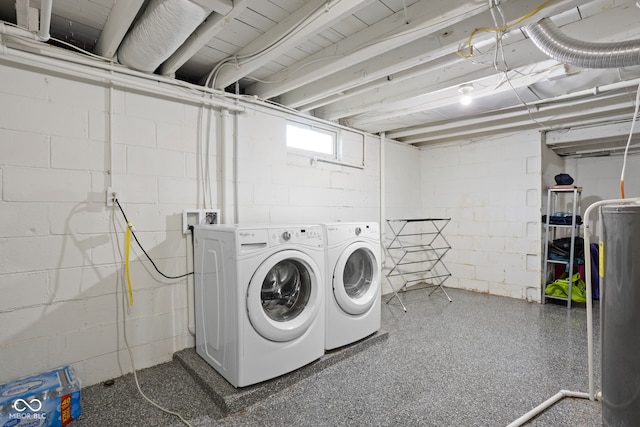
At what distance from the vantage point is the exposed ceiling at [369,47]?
1.54 meters

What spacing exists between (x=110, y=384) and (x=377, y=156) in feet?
10.9

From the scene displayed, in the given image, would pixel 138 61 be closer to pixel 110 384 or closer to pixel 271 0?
pixel 271 0

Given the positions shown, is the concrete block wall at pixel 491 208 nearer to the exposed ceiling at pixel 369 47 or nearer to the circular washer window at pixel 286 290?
the exposed ceiling at pixel 369 47

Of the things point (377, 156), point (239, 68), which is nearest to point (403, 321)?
point (377, 156)

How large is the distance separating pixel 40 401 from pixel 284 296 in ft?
4.48

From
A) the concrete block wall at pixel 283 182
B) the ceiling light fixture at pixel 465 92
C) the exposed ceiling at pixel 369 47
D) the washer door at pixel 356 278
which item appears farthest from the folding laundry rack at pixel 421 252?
the ceiling light fixture at pixel 465 92

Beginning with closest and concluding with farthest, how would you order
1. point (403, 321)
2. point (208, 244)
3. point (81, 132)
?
point (81, 132) < point (208, 244) < point (403, 321)

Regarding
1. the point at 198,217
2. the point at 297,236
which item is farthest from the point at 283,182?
the point at 297,236

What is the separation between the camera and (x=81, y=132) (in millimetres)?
1902

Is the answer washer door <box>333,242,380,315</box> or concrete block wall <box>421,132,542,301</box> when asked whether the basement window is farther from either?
concrete block wall <box>421,132,542,301</box>

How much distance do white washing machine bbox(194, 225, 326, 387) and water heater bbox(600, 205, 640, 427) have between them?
4.88ft

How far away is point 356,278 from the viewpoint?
2674 millimetres

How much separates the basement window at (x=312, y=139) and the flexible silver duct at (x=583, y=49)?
198 cm

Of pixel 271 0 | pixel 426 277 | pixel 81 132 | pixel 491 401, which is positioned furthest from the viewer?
pixel 426 277
